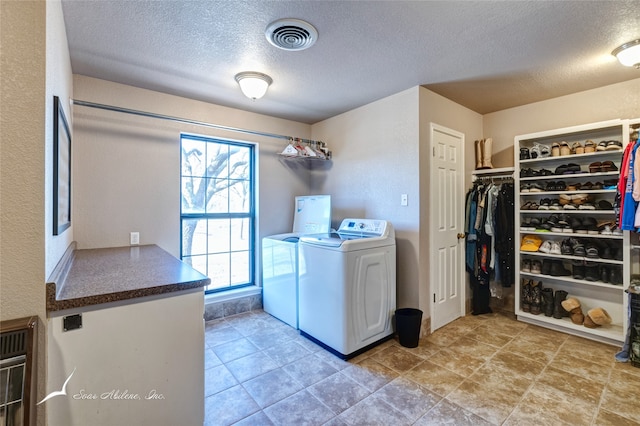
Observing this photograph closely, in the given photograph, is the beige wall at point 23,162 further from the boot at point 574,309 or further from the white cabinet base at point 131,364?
the boot at point 574,309

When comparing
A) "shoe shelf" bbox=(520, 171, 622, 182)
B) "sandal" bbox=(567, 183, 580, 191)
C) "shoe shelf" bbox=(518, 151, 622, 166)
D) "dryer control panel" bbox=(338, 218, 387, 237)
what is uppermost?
"shoe shelf" bbox=(518, 151, 622, 166)

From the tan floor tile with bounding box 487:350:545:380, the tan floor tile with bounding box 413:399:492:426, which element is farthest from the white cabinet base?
the tan floor tile with bounding box 487:350:545:380

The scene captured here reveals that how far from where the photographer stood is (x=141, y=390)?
4.38 ft

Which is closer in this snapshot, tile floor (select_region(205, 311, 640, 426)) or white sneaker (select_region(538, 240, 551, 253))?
tile floor (select_region(205, 311, 640, 426))

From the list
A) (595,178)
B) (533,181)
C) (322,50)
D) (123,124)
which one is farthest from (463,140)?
(123,124)

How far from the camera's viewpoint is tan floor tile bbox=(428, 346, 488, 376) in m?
2.26

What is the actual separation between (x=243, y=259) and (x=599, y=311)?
3.74 metres

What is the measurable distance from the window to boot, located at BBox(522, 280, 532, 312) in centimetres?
321

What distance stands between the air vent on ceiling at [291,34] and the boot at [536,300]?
3.35m

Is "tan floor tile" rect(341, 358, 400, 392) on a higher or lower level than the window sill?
lower

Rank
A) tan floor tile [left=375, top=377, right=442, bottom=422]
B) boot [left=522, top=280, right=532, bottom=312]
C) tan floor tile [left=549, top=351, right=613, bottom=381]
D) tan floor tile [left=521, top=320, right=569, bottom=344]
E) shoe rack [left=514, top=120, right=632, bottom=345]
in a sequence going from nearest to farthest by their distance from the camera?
tan floor tile [left=375, top=377, right=442, bottom=422], tan floor tile [left=549, top=351, right=613, bottom=381], shoe rack [left=514, top=120, right=632, bottom=345], tan floor tile [left=521, top=320, right=569, bottom=344], boot [left=522, top=280, right=532, bottom=312]

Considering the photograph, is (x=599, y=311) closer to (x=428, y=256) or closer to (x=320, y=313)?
(x=428, y=256)

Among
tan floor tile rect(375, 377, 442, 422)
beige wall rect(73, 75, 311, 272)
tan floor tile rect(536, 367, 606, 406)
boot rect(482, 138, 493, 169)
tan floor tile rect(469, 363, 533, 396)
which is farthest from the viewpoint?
boot rect(482, 138, 493, 169)

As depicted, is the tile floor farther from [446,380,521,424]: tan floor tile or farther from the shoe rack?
the shoe rack
